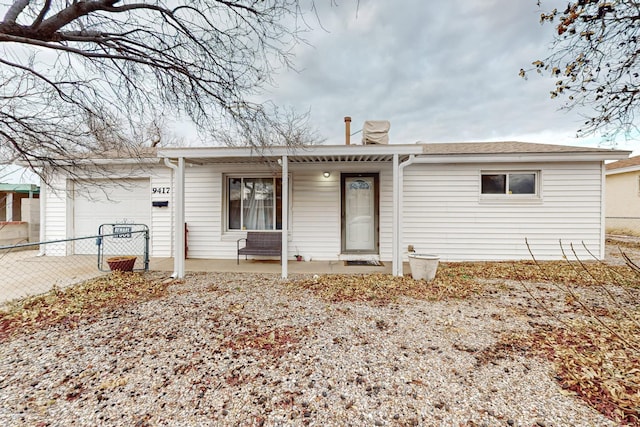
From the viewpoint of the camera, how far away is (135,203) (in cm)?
748

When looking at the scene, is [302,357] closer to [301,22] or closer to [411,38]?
[301,22]

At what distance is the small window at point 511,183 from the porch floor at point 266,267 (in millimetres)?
3060

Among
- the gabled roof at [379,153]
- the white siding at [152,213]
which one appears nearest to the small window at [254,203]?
the gabled roof at [379,153]

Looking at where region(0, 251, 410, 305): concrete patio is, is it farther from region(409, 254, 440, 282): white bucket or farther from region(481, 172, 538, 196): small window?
region(481, 172, 538, 196): small window

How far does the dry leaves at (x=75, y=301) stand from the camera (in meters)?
3.27

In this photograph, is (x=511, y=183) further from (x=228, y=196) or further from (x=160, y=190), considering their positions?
(x=160, y=190)

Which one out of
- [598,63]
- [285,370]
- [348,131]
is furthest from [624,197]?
[285,370]

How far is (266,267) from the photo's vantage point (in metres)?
6.30

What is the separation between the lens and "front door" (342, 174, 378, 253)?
7016 millimetres

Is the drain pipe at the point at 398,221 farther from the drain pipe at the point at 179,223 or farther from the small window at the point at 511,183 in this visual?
the drain pipe at the point at 179,223

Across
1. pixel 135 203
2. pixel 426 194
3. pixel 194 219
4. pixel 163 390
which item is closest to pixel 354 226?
pixel 426 194

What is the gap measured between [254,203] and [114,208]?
409cm

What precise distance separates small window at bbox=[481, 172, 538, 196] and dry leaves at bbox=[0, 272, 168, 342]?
25.2 feet

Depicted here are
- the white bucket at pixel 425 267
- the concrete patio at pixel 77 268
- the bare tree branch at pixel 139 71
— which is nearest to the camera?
the bare tree branch at pixel 139 71
